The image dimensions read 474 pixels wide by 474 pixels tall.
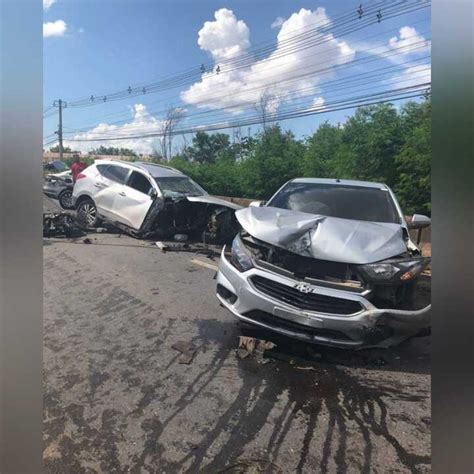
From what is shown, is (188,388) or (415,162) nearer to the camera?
(415,162)

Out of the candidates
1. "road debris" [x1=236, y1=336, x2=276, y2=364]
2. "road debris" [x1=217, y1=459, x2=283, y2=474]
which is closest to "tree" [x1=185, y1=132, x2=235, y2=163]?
"road debris" [x1=236, y1=336, x2=276, y2=364]

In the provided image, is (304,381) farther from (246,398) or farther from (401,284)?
(401,284)

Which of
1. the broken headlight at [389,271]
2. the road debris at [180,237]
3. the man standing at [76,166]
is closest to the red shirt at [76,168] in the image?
the man standing at [76,166]

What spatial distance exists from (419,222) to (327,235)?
1.25 feet

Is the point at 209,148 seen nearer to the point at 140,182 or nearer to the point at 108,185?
the point at 140,182

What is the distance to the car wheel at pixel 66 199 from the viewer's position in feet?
4.74

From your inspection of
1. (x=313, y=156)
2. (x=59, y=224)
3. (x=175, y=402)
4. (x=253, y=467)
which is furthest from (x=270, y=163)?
(x=253, y=467)

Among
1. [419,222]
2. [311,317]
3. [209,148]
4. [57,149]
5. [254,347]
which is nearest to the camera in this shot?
[419,222]

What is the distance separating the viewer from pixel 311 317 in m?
1.59

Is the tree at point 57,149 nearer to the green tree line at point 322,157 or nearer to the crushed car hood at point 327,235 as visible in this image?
the green tree line at point 322,157

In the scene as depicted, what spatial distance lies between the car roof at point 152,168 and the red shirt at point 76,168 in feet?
0.24
